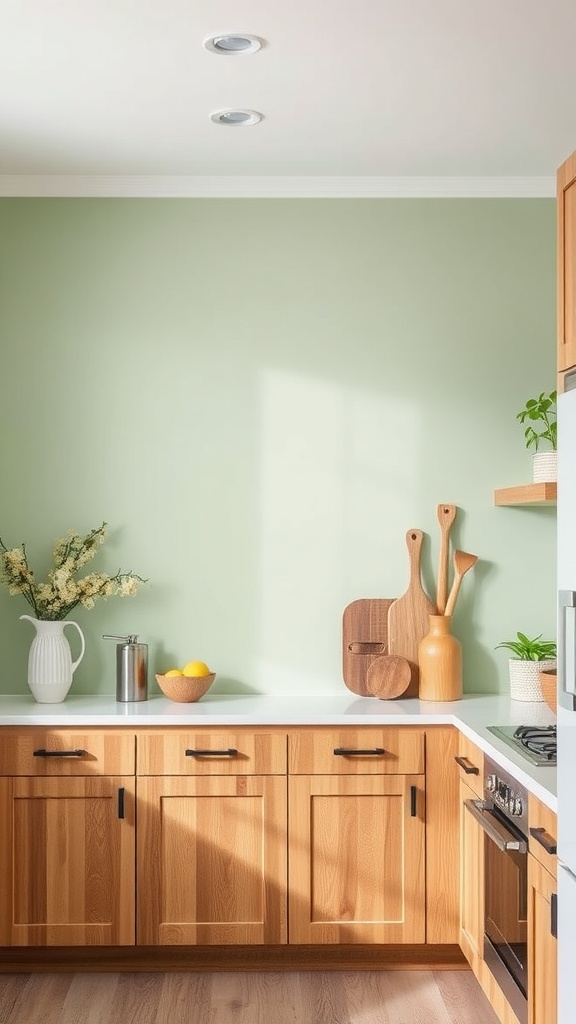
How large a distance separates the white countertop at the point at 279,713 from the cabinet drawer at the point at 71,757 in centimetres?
4

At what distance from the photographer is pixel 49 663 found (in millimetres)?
3678

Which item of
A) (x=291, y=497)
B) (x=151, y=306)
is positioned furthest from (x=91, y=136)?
(x=291, y=497)

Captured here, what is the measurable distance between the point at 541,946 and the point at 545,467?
5.78 feet

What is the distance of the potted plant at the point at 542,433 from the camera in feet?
12.3

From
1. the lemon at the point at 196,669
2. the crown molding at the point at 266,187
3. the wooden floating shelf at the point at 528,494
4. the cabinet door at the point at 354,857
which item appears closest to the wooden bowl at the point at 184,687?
the lemon at the point at 196,669

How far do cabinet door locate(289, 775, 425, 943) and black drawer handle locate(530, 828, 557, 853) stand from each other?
970 millimetres

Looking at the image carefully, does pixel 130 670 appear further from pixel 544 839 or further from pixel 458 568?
pixel 544 839

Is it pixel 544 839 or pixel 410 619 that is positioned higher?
pixel 410 619

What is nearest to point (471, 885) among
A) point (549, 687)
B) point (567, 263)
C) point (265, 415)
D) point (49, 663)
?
point (549, 687)

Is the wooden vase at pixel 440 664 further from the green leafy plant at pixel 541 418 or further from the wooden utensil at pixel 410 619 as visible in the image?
the green leafy plant at pixel 541 418

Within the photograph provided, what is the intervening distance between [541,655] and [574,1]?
213 cm

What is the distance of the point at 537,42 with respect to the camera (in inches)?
109

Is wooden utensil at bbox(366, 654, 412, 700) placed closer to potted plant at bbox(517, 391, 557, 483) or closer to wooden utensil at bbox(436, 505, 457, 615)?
wooden utensil at bbox(436, 505, 457, 615)

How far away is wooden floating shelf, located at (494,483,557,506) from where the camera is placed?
3359mm
